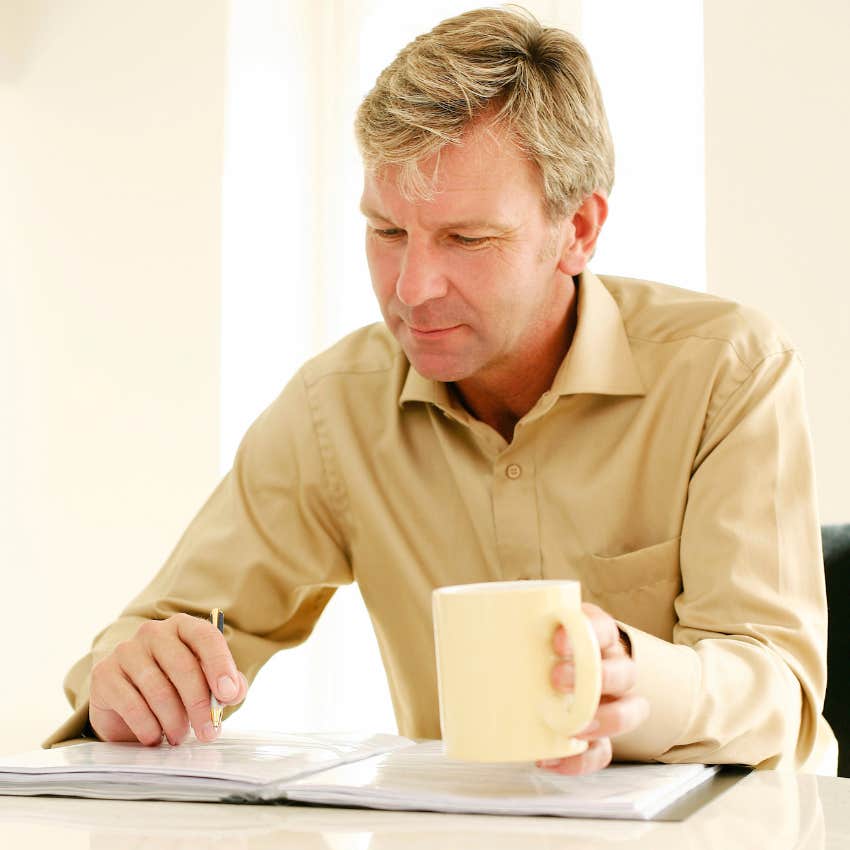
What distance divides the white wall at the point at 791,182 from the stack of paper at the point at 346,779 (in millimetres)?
1357

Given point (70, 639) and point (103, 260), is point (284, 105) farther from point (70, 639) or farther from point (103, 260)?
point (70, 639)

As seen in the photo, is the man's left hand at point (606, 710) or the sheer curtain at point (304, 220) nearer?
the man's left hand at point (606, 710)

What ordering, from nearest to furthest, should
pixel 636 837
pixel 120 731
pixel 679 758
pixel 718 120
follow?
pixel 636 837, pixel 679 758, pixel 120 731, pixel 718 120

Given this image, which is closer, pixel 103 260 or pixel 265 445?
pixel 265 445

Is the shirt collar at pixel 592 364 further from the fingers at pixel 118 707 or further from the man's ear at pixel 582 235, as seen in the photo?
the fingers at pixel 118 707

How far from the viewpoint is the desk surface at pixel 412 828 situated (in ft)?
2.21

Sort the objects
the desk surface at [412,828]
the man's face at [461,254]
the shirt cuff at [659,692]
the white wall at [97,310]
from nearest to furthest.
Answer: the desk surface at [412,828], the shirt cuff at [659,692], the man's face at [461,254], the white wall at [97,310]

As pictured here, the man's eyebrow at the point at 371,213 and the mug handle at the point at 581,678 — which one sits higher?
the man's eyebrow at the point at 371,213

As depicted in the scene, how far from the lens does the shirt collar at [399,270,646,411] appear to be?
1270 mm

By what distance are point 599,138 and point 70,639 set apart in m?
2.16

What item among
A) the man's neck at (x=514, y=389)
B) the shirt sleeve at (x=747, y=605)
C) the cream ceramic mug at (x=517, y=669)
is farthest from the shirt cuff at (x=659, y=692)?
the man's neck at (x=514, y=389)

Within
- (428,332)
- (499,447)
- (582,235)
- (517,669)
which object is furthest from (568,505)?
(517,669)

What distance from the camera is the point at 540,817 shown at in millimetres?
737

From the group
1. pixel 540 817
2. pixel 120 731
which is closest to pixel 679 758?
pixel 540 817
